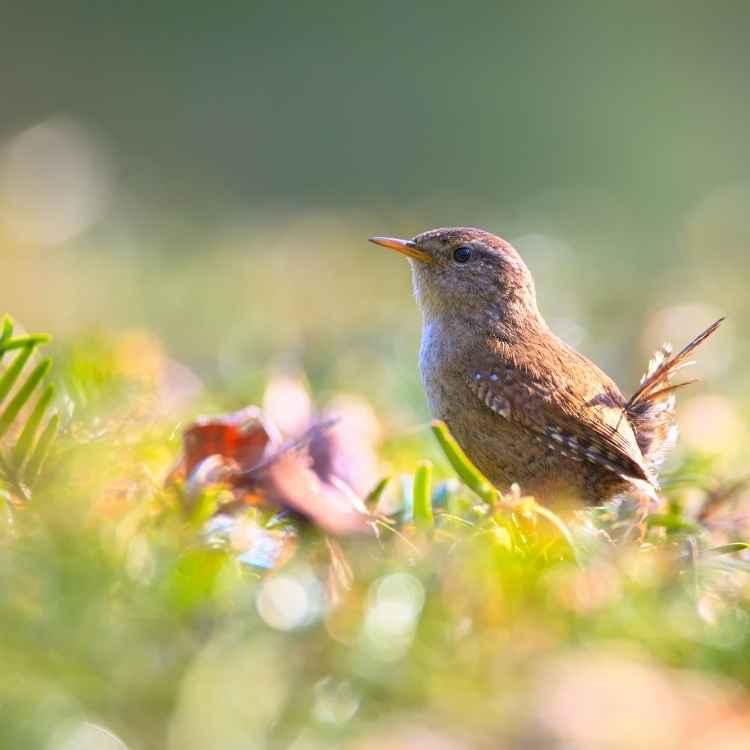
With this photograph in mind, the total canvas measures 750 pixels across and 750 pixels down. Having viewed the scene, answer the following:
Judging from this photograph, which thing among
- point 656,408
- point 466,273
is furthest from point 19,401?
point 466,273

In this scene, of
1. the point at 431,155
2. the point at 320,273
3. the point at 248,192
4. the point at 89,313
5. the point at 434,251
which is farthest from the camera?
the point at 431,155

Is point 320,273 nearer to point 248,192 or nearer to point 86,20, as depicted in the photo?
point 248,192

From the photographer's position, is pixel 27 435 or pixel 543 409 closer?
pixel 27 435

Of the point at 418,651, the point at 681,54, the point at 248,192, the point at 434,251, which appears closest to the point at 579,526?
the point at 418,651

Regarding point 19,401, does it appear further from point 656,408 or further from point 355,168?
point 355,168

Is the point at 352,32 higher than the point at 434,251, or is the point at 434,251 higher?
the point at 352,32

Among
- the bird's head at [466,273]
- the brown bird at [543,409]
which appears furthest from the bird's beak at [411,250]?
the brown bird at [543,409]

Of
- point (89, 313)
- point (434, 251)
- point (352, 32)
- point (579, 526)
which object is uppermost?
point (352, 32)
